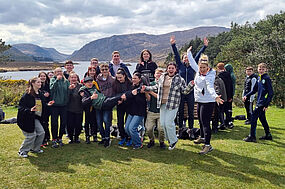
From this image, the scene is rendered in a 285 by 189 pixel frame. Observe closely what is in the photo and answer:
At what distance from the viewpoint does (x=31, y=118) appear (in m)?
5.68

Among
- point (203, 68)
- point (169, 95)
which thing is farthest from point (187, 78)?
point (169, 95)

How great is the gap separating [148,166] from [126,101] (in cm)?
198

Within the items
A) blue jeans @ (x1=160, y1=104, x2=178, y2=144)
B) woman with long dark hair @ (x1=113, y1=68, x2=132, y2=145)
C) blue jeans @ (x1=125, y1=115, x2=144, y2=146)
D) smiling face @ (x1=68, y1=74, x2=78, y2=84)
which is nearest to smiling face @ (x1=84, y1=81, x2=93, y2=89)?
smiling face @ (x1=68, y1=74, x2=78, y2=84)

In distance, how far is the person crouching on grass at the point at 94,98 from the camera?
20.5 feet

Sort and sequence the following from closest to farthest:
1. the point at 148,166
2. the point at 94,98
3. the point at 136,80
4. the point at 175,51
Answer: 1. the point at 148,166
2. the point at 94,98
3. the point at 136,80
4. the point at 175,51

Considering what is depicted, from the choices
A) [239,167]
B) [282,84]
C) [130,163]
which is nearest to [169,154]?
[130,163]

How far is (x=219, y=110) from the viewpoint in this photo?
8.12 metres

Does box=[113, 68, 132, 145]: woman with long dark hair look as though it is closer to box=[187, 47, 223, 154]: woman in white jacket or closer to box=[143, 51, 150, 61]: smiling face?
box=[143, 51, 150, 61]: smiling face

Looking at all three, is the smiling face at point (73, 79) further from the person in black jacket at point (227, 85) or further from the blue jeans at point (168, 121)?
the person in black jacket at point (227, 85)

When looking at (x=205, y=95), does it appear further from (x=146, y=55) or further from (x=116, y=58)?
(x=116, y=58)

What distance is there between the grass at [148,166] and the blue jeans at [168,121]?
47 centimetres

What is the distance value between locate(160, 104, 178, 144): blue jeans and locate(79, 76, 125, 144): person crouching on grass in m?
1.20

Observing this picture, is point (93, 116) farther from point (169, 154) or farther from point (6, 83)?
point (6, 83)

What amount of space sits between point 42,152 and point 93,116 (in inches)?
64.9
